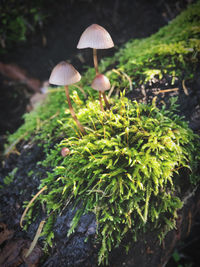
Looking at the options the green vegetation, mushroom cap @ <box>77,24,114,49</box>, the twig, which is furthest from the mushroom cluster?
the twig

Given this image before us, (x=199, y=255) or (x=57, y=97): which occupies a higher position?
(x=57, y=97)

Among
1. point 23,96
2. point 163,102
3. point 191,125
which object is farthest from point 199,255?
point 23,96

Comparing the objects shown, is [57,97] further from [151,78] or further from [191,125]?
[191,125]

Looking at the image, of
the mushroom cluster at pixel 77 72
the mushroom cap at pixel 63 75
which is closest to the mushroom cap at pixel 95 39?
the mushroom cluster at pixel 77 72

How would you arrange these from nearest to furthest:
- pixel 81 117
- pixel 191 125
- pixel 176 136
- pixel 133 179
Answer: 1. pixel 133 179
2. pixel 176 136
3. pixel 191 125
4. pixel 81 117

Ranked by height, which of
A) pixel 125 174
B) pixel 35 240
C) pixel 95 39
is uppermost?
pixel 95 39

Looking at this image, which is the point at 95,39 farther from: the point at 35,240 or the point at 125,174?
the point at 35,240

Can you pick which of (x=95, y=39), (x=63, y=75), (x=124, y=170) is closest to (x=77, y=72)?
(x=63, y=75)

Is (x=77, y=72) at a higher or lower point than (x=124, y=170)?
higher

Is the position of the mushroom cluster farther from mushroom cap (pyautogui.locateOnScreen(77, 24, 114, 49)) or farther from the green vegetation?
the green vegetation
